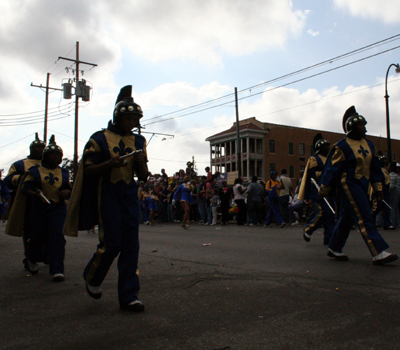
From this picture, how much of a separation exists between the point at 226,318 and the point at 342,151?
3.40m

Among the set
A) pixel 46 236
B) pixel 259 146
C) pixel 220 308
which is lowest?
pixel 220 308

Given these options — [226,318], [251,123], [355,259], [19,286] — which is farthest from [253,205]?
[251,123]

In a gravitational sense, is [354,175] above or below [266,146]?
below

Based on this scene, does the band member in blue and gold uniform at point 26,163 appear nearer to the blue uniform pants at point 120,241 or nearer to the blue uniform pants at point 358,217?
the blue uniform pants at point 120,241

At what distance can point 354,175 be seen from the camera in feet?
19.1

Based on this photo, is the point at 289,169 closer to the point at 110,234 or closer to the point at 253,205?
the point at 253,205

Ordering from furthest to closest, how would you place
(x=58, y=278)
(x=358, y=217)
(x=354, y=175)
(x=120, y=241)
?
(x=354, y=175) < (x=358, y=217) < (x=58, y=278) < (x=120, y=241)

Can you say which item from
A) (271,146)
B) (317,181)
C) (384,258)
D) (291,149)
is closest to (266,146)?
(271,146)

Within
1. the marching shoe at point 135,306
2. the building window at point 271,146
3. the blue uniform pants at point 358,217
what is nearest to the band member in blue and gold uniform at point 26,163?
the marching shoe at point 135,306

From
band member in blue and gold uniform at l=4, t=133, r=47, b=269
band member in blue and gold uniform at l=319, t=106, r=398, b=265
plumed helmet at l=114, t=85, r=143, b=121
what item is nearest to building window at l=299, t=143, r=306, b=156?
band member in blue and gold uniform at l=319, t=106, r=398, b=265

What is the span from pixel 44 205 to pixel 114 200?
2.48m

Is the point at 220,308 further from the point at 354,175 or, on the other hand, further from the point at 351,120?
the point at 351,120

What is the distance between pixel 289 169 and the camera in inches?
2598

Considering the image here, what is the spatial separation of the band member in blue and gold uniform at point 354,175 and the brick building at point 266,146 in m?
54.7
